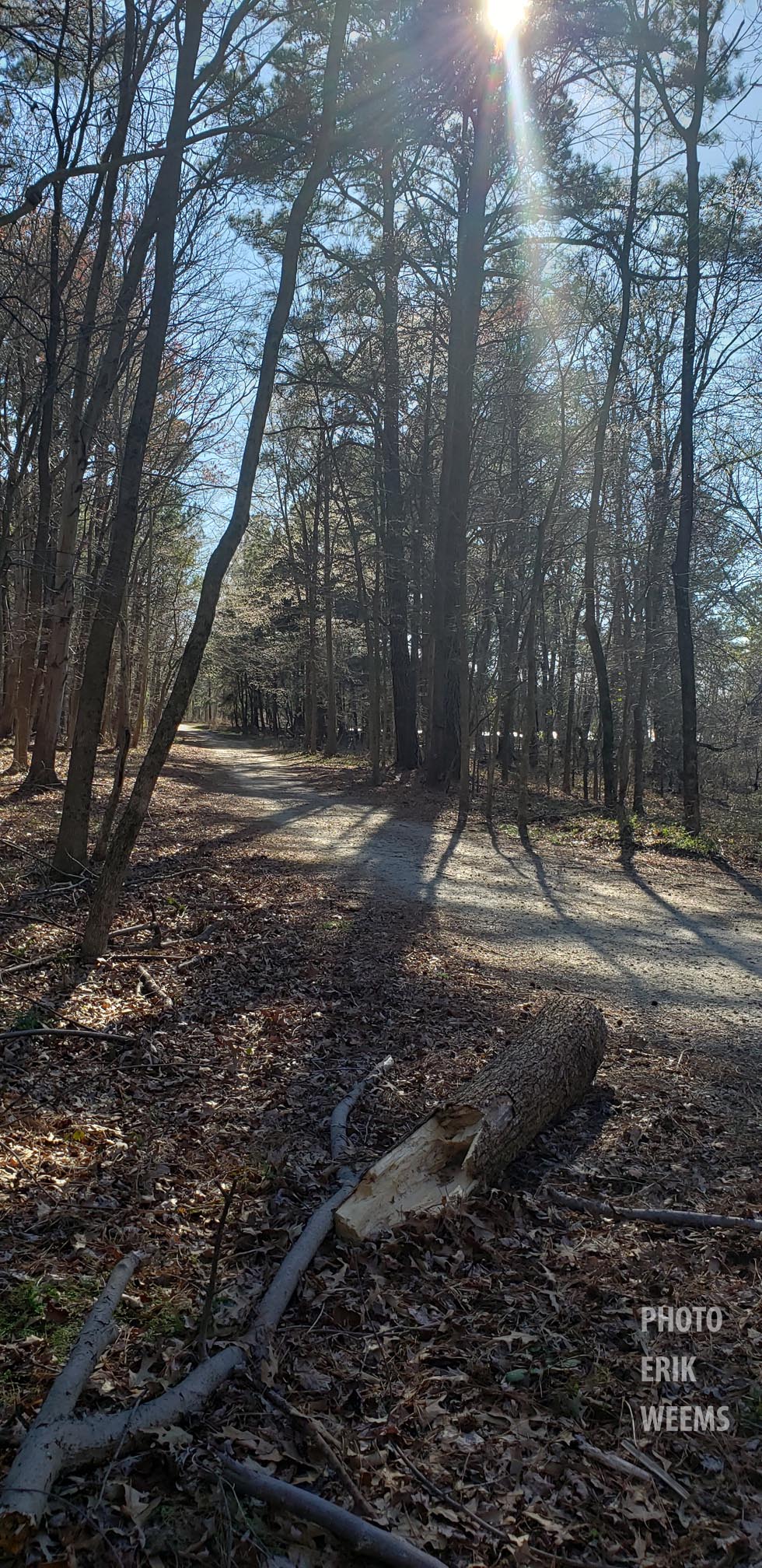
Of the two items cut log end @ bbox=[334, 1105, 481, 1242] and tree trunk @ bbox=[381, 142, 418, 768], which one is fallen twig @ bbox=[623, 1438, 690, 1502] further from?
tree trunk @ bbox=[381, 142, 418, 768]

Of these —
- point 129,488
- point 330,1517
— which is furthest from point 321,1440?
point 129,488

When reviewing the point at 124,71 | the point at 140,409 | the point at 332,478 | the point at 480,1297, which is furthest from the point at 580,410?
the point at 480,1297

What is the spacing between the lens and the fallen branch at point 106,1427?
7.13ft

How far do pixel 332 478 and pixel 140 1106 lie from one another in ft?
80.1

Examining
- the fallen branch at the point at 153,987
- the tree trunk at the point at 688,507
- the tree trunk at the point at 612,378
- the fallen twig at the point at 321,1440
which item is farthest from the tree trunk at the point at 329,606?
the fallen twig at the point at 321,1440

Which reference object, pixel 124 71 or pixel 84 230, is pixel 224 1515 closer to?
pixel 124 71

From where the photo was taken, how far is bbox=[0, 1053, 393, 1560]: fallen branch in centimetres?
217

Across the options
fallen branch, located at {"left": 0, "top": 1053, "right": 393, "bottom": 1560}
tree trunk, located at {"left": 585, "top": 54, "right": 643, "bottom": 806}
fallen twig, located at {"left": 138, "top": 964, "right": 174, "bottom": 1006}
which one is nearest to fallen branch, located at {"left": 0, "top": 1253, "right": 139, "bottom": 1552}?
fallen branch, located at {"left": 0, "top": 1053, "right": 393, "bottom": 1560}

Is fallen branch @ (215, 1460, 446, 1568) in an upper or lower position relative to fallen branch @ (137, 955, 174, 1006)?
lower

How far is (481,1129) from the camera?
13.0 ft

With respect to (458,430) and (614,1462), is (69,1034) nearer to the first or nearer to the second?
(614,1462)

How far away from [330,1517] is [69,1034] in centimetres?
339

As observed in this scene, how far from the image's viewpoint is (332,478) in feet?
85.9

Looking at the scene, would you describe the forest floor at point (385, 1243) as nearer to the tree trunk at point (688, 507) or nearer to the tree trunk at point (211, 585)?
the tree trunk at point (211, 585)
